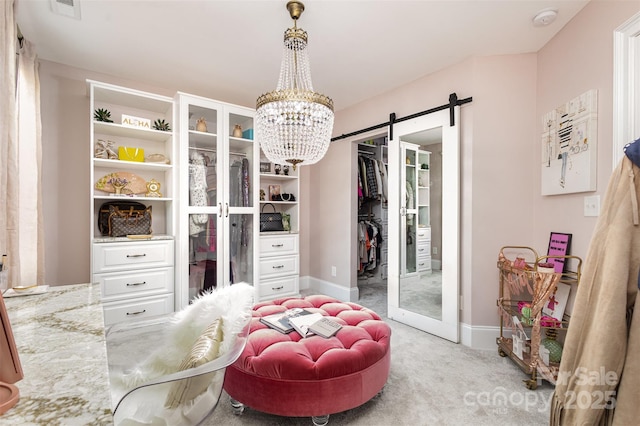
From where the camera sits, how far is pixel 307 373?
1.49 meters

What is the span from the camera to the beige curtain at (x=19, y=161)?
158 centimetres

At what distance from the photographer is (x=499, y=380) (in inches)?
78.5

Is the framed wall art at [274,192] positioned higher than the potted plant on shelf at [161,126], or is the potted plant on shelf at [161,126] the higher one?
the potted plant on shelf at [161,126]

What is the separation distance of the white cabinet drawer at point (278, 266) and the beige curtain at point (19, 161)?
182 centimetres

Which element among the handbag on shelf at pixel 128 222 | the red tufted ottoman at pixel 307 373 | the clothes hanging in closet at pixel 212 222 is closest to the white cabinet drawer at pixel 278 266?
the clothes hanging in closet at pixel 212 222

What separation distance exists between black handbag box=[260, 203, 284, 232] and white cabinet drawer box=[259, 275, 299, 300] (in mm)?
583

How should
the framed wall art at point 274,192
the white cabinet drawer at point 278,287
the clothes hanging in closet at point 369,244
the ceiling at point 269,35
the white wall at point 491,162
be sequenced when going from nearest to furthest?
the ceiling at point 269,35 < the white wall at point 491,162 < the white cabinet drawer at point 278,287 < the framed wall art at point 274,192 < the clothes hanging in closet at point 369,244

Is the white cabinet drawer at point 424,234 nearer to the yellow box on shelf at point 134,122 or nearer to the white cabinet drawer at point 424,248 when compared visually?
the white cabinet drawer at point 424,248

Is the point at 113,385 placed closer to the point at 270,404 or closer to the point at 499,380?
the point at 270,404

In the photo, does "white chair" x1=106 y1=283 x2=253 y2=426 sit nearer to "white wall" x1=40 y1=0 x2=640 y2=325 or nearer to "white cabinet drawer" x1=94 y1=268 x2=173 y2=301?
"white cabinet drawer" x1=94 y1=268 x2=173 y2=301

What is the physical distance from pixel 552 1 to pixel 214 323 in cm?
269

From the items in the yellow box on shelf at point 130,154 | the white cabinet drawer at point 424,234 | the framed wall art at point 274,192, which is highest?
the yellow box on shelf at point 130,154

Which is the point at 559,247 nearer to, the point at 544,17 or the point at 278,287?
the point at 544,17

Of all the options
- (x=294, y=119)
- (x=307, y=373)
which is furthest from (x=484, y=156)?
(x=307, y=373)
